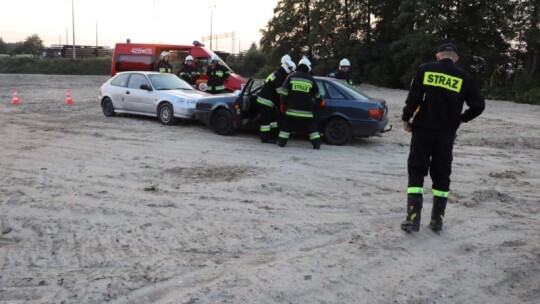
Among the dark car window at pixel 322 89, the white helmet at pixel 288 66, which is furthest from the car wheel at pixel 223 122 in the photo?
the dark car window at pixel 322 89

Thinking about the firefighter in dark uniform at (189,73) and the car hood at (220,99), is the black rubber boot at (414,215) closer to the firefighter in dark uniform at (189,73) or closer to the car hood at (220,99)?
the car hood at (220,99)

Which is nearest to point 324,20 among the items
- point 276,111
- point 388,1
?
point 388,1

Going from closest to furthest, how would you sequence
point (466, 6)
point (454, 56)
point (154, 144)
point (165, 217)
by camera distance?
point (454, 56) < point (165, 217) < point (154, 144) < point (466, 6)

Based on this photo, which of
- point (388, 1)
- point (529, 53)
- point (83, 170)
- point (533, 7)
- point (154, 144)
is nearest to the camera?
point (83, 170)

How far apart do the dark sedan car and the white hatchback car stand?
1.22 m

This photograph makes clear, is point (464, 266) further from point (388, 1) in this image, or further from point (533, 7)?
point (388, 1)

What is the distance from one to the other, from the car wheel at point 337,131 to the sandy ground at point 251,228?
62 centimetres

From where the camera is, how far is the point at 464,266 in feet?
13.8

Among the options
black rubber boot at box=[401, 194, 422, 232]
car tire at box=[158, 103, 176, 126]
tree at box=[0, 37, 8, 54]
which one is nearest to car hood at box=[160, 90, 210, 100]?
car tire at box=[158, 103, 176, 126]

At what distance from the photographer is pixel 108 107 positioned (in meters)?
14.1

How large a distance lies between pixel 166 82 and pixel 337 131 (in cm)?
539

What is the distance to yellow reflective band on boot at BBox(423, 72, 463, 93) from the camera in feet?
15.9

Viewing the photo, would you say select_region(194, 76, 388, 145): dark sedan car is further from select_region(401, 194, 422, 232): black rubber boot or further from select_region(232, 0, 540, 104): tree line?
select_region(232, 0, 540, 104): tree line

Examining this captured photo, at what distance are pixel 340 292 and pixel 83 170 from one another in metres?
5.12
